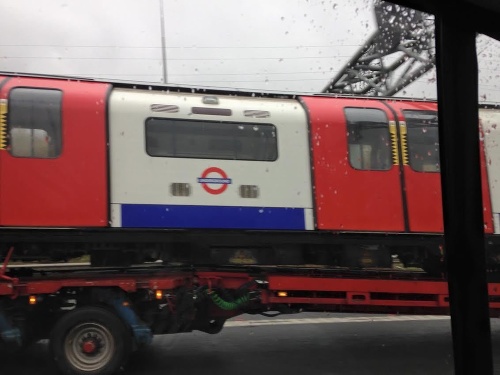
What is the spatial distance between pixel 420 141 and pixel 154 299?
342 cm

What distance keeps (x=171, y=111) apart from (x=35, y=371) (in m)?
2.98

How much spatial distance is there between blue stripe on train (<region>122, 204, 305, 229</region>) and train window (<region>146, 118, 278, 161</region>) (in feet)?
1.82

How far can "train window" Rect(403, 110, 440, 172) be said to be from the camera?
538cm

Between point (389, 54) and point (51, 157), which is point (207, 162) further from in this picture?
point (389, 54)

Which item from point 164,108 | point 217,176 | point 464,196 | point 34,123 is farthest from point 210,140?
point 464,196

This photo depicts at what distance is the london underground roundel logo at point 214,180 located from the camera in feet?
16.8

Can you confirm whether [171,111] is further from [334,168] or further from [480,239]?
[480,239]

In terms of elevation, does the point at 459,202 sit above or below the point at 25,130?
below

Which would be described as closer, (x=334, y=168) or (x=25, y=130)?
(x=25, y=130)

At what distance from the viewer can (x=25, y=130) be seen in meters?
4.79

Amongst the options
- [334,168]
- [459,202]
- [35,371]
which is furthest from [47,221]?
[459,202]

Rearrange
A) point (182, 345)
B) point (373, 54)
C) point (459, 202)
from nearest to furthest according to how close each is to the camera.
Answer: point (459, 202), point (373, 54), point (182, 345)

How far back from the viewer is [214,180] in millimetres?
5133

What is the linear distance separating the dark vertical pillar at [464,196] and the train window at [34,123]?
12.9ft
